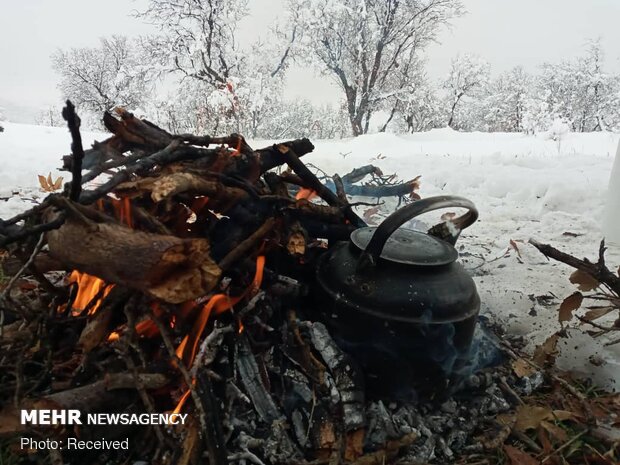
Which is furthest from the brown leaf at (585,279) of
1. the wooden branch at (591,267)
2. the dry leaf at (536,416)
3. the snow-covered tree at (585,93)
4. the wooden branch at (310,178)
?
the snow-covered tree at (585,93)

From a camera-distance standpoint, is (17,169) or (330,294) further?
(17,169)

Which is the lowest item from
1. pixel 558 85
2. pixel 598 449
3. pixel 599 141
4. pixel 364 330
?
pixel 598 449

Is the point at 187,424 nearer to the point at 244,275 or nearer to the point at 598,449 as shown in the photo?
the point at 244,275

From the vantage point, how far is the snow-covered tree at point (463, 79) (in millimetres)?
35344

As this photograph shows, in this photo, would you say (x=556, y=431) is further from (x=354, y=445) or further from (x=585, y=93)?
(x=585, y=93)

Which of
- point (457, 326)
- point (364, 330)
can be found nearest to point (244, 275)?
point (364, 330)

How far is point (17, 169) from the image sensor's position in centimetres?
682

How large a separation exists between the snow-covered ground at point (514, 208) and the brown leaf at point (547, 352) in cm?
12

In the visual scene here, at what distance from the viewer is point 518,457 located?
1718 millimetres

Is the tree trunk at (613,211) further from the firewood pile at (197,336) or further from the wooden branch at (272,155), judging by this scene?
the wooden branch at (272,155)

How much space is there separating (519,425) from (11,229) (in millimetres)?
2444

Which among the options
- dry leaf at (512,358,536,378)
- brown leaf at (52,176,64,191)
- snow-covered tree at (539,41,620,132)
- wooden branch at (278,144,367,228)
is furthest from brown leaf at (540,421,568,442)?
snow-covered tree at (539,41,620,132)

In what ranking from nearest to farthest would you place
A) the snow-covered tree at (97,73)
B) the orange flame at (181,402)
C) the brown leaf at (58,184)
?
the orange flame at (181,402)
the brown leaf at (58,184)
the snow-covered tree at (97,73)

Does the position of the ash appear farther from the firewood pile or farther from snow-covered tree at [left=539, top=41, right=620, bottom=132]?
snow-covered tree at [left=539, top=41, right=620, bottom=132]
